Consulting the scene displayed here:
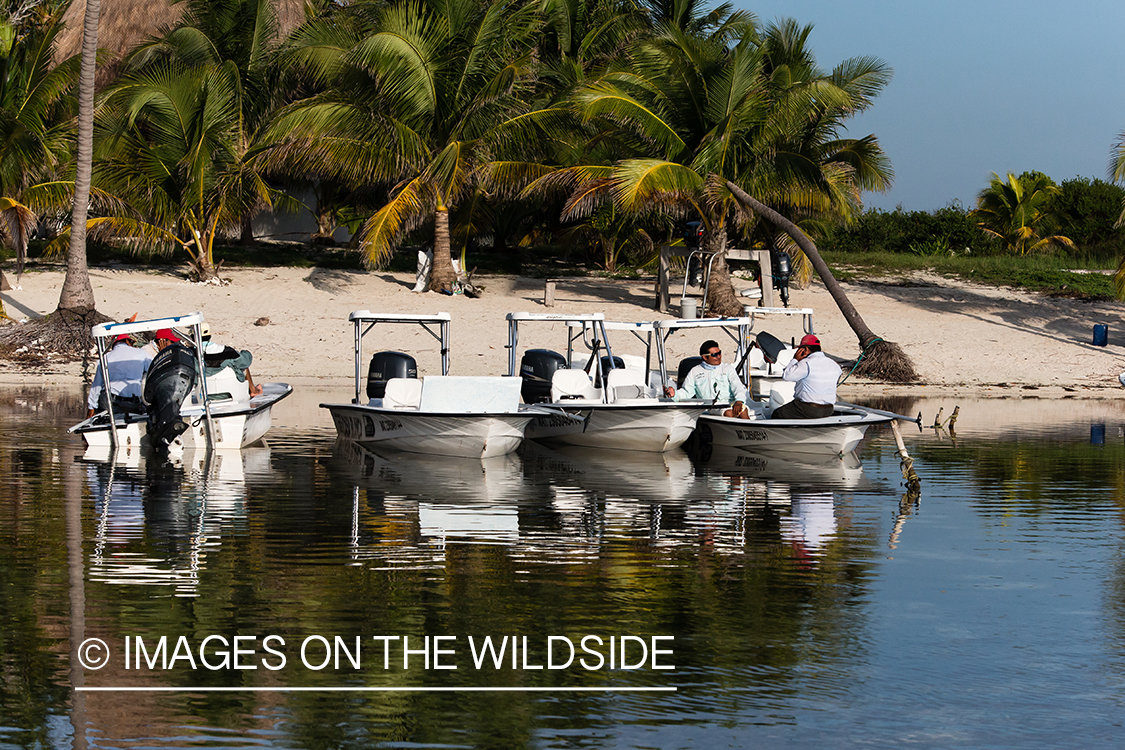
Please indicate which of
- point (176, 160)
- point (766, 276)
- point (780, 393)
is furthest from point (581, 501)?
point (176, 160)

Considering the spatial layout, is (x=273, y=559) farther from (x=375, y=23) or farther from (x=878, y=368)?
(x=375, y=23)

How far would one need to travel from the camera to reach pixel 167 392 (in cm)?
1507

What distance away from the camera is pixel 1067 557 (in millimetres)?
10203

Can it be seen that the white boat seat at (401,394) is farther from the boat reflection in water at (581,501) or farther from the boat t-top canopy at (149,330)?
the boat t-top canopy at (149,330)

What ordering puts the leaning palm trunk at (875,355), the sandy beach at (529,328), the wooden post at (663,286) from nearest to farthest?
the leaning palm trunk at (875,355), the sandy beach at (529,328), the wooden post at (663,286)

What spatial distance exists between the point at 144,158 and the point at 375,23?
21.3 ft

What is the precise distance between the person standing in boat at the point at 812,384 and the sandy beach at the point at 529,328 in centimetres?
1001

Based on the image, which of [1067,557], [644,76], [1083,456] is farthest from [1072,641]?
[644,76]

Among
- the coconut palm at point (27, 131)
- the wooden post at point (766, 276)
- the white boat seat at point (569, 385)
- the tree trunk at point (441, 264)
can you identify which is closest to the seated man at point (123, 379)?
the white boat seat at point (569, 385)

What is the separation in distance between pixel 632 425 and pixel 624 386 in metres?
1.25

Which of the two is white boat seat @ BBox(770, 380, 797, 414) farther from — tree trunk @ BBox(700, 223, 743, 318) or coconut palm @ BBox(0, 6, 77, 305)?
coconut palm @ BBox(0, 6, 77, 305)

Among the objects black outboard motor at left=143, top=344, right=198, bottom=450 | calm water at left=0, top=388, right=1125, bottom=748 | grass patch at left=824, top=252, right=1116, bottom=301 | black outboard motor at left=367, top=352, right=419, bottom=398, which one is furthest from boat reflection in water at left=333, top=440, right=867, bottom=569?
grass patch at left=824, top=252, right=1116, bottom=301

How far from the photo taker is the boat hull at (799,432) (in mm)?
15523

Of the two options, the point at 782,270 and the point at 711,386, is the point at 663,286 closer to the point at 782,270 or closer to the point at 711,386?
the point at 782,270
